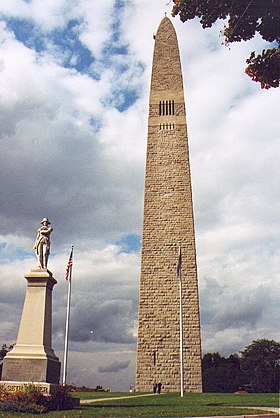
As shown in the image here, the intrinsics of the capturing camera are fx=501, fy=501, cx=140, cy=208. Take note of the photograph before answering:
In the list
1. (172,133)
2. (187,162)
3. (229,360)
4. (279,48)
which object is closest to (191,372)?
(187,162)

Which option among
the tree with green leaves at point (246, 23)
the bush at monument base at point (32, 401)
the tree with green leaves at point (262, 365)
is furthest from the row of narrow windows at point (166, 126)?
the tree with green leaves at point (262, 365)

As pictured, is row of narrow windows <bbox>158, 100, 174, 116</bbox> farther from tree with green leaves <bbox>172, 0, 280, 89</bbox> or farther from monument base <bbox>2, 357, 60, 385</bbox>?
tree with green leaves <bbox>172, 0, 280, 89</bbox>

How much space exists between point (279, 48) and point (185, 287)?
1229 inches

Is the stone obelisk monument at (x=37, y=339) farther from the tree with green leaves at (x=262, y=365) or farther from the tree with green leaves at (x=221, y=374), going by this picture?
the tree with green leaves at (x=262, y=365)

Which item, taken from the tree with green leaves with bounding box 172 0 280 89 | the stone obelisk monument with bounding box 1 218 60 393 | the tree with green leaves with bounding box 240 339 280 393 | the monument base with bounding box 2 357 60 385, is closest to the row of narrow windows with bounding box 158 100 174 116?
the stone obelisk monument with bounding box 1 218 60 393

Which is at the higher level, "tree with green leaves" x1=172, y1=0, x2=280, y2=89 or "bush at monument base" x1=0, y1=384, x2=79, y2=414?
"tree with green leaves" x1=172, y1=0, x2=280, y2=89

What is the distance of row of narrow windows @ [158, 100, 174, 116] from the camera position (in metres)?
44.2

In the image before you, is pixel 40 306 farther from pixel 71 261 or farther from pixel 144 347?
pixel 144 347

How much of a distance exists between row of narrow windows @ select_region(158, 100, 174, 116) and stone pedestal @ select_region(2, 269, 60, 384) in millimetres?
29407

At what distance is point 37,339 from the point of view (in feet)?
52.7

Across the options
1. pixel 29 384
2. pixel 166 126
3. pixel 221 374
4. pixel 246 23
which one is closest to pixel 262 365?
pixel 221 374

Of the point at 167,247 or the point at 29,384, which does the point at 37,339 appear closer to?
the point at 29,384

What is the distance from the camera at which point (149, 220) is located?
132 ft

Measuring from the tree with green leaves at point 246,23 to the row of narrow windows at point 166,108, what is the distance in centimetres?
3639
